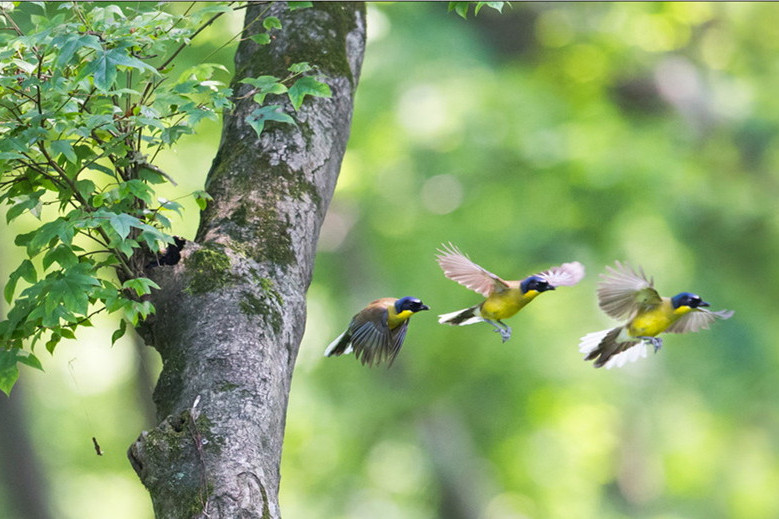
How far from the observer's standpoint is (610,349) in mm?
2848

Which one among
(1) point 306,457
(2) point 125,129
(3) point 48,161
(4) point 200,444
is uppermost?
(1) point 306,457

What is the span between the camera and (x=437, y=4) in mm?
10406

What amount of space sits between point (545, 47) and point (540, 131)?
1971 millimetres

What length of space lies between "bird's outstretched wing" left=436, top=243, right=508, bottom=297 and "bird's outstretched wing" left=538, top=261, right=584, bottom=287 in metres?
0.13

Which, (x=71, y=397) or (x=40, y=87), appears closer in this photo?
(x=40, y=87)

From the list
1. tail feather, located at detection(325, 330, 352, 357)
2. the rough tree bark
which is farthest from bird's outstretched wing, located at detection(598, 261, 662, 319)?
the rough tree bark

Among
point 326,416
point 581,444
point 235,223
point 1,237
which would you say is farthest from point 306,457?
point 235,223

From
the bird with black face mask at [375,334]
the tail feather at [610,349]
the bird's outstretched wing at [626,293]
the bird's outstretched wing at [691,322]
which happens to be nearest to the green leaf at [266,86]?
the bird with black face mask at [375,334]

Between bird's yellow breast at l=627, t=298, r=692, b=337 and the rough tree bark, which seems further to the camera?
bird's yellow breast at l=627, t=298, r=692, b=337

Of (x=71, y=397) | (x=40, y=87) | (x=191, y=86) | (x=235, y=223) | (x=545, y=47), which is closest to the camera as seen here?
(x=40, y=87)

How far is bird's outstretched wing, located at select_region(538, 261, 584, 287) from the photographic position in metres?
2.45

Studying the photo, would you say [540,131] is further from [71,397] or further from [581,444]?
[71,397]

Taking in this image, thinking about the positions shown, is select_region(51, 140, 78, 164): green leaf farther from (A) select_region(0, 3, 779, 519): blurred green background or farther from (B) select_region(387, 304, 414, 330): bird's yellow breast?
(A) select_region(0, 3, 779, 519): blurred green background

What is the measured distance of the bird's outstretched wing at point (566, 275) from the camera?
245cm
